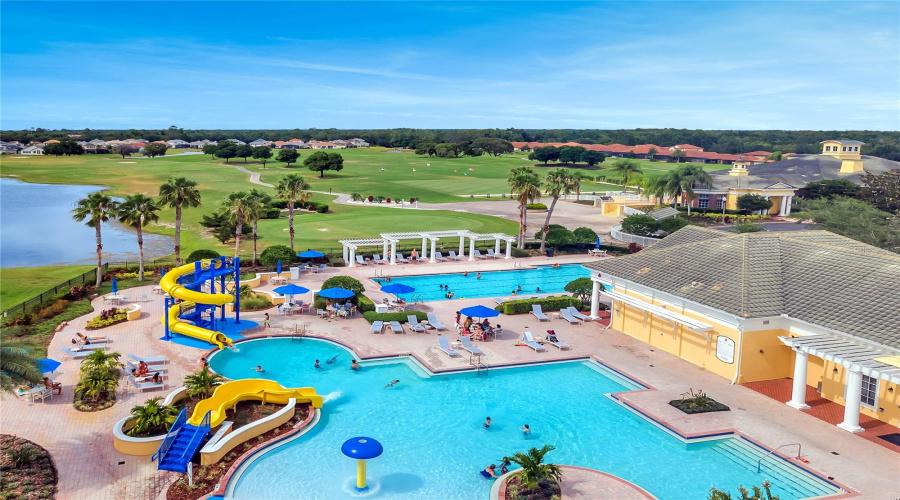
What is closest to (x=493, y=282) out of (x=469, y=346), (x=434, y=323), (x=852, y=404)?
(x=434, y=323)

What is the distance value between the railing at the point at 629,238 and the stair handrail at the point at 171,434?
4789cm

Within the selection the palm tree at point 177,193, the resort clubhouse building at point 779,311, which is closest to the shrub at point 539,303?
the resort clubhouse building at point 779,311

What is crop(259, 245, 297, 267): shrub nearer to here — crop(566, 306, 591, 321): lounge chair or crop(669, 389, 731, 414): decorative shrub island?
crop(566, 306, 591, 321): lounge chair

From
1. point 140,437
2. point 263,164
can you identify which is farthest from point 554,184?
point 263,164

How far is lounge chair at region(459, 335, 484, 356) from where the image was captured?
96.9 feet

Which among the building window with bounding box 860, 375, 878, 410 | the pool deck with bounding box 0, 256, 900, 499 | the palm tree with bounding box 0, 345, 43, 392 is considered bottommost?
the pool deck with bounding box 0, 256, 900, 499

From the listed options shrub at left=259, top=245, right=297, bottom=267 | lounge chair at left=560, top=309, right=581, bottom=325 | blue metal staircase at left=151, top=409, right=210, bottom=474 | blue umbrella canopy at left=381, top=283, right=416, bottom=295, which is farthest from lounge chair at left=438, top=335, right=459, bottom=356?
shrub at left=259, top=245, right=297, bottom=267

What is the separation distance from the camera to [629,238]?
207ft

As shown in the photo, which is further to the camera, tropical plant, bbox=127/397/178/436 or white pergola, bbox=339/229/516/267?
white pergola, bbox=339/229/516/267

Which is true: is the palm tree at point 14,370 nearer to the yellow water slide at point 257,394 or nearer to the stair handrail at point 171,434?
the stair handrail at point 171,434

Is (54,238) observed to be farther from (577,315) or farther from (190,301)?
(577,315)

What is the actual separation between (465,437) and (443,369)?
5.91 m

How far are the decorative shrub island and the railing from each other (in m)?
36.9

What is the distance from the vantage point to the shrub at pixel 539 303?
3712cm
